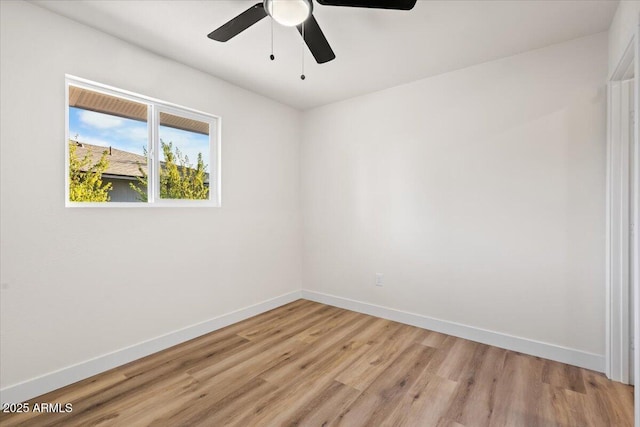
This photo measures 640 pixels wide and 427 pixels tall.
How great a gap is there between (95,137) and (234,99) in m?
1.33

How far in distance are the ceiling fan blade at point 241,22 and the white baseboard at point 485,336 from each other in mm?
2859

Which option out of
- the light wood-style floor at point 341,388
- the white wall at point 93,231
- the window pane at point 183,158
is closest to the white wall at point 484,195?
the light wood-style floor at point 341,388

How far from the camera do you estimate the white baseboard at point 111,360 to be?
1834 millimetres

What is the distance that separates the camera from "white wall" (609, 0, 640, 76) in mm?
1573

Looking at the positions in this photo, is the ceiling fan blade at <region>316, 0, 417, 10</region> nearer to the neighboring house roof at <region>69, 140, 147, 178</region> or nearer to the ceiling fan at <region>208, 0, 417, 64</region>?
the ceiling fan at <region>208, 0, 417, 64</region>

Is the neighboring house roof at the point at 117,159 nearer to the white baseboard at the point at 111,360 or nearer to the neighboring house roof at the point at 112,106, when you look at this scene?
the neighboring house roof at the point at 112,106

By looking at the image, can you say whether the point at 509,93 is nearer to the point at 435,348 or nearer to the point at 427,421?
the point at 435,348

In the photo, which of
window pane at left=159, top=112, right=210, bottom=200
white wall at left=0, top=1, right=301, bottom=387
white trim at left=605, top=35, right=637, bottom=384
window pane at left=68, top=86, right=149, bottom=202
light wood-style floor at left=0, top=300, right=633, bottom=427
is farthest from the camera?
window pane at left=159, top=112, right=210, bottom=200

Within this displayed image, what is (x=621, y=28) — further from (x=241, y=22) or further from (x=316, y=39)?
(x=241, y=22)

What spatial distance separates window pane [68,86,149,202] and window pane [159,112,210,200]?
16cm

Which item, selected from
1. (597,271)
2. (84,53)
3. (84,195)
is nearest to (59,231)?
(84,195)

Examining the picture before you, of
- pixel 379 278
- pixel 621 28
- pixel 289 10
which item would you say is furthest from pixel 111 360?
pixel 621 28

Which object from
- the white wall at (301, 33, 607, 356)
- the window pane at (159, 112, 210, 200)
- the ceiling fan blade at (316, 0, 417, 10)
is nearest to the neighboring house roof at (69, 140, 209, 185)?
the window pane at (159, 112, 210, 200)

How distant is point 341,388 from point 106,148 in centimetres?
251
